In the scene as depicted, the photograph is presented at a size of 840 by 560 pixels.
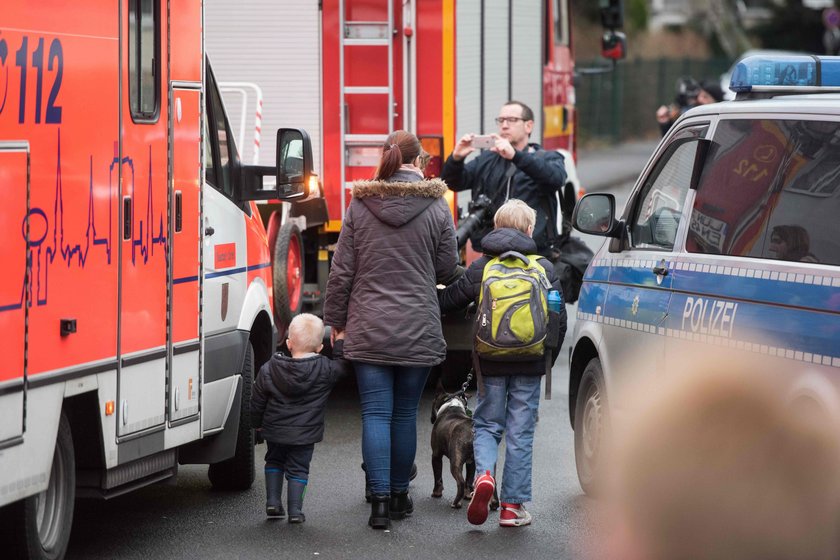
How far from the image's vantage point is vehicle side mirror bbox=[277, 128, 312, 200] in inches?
306

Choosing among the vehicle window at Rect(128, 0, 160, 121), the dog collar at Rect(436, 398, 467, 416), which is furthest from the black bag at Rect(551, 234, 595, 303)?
the vehicle window at Rect(128, 0, 160, 121)

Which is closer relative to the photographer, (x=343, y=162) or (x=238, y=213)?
(x=238, y=213)

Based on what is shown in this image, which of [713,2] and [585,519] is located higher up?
[713,2]

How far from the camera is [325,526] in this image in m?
7.33

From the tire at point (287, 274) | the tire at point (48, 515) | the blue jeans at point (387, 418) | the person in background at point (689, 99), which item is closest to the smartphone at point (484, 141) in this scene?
the tire at point (287, 274)

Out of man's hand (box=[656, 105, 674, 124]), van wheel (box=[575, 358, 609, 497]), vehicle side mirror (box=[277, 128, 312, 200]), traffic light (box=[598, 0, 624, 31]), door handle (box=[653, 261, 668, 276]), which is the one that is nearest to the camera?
door handle (box=[653, 261, 668, 276])

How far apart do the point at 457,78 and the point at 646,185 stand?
12.1ft

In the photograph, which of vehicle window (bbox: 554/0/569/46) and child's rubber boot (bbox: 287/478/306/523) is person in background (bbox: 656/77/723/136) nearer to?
vehicle window (bbox: 554/0/569/46)

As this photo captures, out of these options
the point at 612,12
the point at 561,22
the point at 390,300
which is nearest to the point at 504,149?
the point at 390,300

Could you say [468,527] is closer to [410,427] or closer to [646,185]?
[410,427]

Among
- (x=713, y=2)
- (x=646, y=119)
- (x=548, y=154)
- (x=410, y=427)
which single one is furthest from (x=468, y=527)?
(x=713, y=2)

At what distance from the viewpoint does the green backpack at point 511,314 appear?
23.5 ft

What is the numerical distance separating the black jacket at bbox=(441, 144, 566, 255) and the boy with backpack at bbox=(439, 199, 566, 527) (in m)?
2.28

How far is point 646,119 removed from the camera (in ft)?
158
